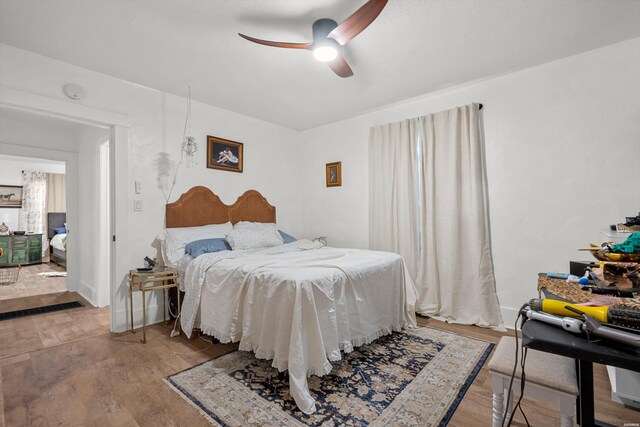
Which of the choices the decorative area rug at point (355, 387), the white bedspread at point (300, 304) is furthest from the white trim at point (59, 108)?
the decorative area rug at point (355, 387)

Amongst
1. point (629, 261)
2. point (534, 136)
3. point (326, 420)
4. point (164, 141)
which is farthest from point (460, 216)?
point (164, 141)

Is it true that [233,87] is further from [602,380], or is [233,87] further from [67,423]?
[602,380]

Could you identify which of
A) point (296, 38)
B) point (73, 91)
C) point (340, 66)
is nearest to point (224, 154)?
point (73, 91)

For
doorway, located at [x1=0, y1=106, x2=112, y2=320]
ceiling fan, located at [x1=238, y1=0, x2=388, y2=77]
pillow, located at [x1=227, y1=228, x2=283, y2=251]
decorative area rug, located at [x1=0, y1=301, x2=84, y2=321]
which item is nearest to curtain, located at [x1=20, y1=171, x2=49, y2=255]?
doorway, located at [x1=0, y1=106, x2=112, y2=320]

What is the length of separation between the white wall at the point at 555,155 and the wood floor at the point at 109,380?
3.06ft

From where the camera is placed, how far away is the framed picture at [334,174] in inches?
169

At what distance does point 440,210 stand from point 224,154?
2.73m

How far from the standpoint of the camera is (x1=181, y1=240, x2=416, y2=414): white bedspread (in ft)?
6.07

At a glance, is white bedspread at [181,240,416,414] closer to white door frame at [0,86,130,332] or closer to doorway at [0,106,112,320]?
white door frame at [0,86,130,332]

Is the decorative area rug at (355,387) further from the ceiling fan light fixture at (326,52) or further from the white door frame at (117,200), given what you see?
the ceiling fan light fixture at (326,52)

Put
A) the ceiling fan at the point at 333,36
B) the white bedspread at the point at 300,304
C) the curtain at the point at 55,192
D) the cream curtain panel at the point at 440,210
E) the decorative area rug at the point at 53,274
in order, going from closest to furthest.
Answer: the ceiling fan at the point at 333,36, the white bedspread at the point at 300,304, the cream curtain panel at the point at 440,210, the decorative area rug at the point at 53,274, the curtain at the point at 55,192

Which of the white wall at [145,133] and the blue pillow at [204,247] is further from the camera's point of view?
the blue pillow at [204,247]

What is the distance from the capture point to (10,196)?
702cm

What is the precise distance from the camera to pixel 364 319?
234cm
